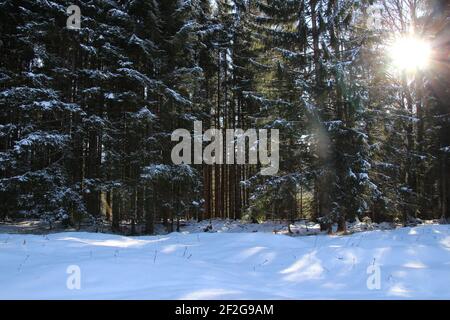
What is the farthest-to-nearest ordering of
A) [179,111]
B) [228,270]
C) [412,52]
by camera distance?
[412,52], [179,111], [228,270]

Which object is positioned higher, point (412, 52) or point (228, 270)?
point (412, 52)

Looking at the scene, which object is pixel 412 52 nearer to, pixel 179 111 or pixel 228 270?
pixel 179 111

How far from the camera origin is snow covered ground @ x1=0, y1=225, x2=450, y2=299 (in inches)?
197

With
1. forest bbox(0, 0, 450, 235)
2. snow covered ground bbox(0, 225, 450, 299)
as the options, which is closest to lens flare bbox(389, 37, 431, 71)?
forest bbox(0, 0, 450, 235)

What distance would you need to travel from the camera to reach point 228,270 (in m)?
6.68

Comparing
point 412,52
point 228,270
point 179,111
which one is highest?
point 412,52

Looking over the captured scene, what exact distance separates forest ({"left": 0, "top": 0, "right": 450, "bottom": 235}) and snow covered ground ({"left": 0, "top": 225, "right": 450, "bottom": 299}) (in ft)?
18.6

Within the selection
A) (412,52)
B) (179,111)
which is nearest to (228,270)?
(179,111)

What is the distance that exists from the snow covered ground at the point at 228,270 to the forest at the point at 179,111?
18.6 ft

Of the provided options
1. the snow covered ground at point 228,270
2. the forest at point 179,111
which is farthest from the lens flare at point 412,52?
the snow covered ground at point 228,270

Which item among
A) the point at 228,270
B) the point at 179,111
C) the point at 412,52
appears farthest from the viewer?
the point at 412,52

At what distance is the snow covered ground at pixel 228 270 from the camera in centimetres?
500

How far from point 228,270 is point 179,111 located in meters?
12.0

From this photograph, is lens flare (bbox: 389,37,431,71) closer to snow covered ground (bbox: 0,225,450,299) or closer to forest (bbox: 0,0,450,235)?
forest (bbox: 0,0,450,235)
